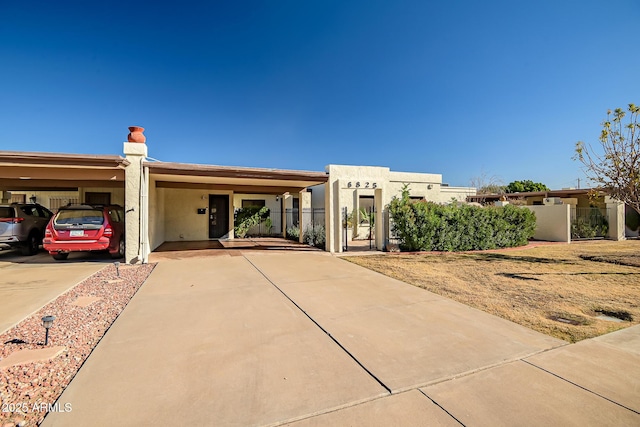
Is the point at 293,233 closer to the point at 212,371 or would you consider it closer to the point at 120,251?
the point at 120,251

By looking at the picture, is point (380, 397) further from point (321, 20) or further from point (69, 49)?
point (69, 49)

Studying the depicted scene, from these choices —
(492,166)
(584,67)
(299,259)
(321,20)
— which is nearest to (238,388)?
(299,259)

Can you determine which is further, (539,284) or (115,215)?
(115,215)

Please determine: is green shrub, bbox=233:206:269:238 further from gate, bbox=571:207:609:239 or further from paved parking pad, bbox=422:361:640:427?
gate, bbox=571:207:609:239

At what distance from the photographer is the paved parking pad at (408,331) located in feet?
9.80

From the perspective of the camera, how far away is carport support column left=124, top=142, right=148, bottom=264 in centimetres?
876

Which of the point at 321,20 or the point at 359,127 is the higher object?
the point at 321,20

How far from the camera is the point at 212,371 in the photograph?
9.39 ft

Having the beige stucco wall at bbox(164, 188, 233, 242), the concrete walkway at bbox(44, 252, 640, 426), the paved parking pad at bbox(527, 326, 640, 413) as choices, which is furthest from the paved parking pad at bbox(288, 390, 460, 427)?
the beige stucco wall at bbox(164, 188, 233, 242)

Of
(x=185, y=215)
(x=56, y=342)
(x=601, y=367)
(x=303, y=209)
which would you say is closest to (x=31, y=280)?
(x=56, y=342)

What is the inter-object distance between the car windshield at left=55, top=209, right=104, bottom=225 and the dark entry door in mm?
7592

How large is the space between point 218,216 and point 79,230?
8.34m

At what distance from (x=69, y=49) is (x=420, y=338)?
13.7 metres

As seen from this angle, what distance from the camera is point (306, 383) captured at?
2668 millimetres
